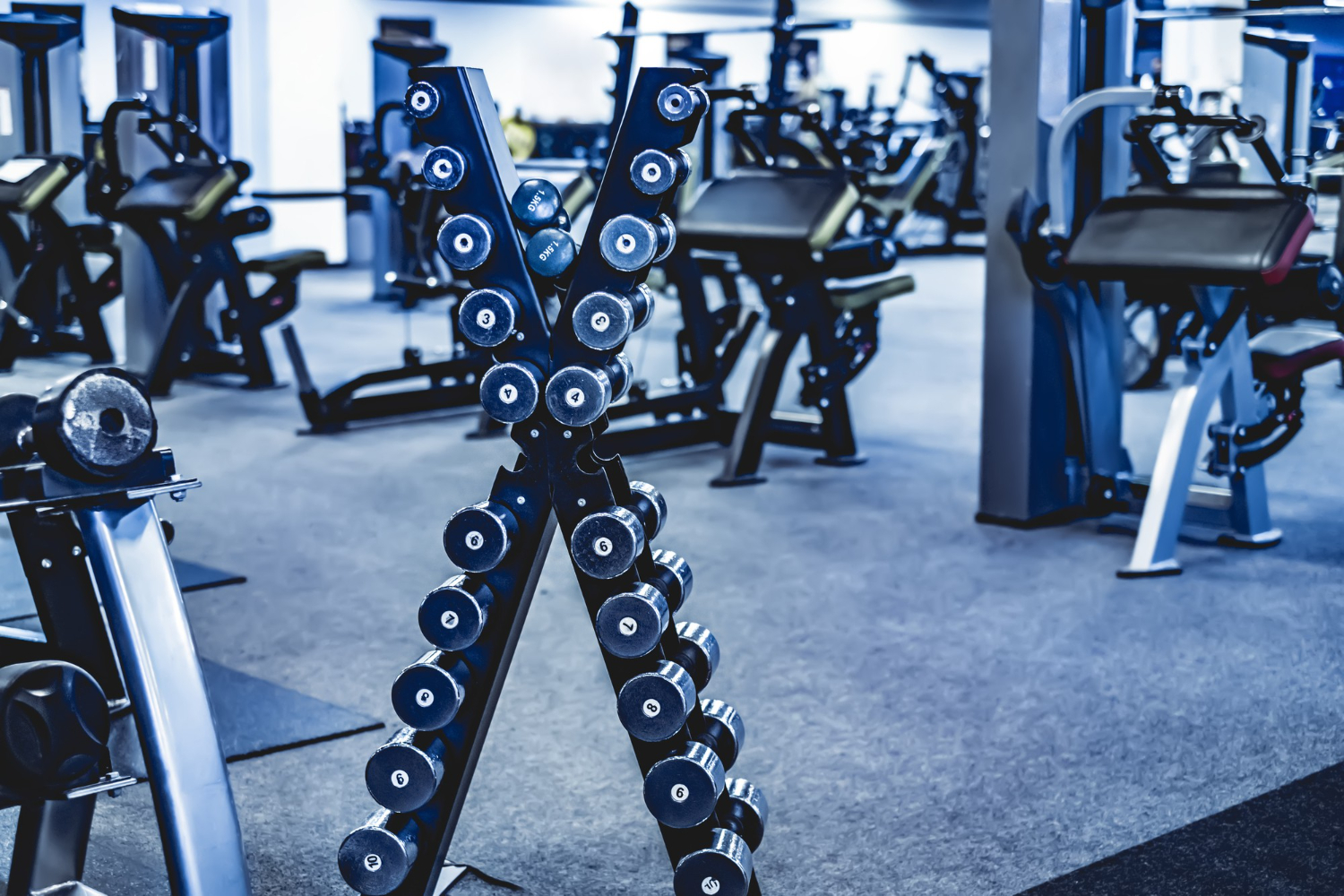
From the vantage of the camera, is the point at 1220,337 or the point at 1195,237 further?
the point at 1220,337

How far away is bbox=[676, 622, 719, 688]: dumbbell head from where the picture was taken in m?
1.81

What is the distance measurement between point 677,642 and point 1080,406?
271cm

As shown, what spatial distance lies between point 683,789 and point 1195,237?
248 centimetres

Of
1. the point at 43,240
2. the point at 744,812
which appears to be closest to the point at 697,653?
the point at 744,812

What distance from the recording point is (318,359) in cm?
758

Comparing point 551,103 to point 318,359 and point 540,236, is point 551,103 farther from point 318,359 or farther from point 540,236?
point 540,236

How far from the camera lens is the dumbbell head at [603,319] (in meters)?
1.69

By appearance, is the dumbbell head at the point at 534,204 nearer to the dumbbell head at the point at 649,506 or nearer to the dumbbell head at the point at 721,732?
the dumbbell head at the point at 649,506

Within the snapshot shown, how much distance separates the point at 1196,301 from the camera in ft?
12.5

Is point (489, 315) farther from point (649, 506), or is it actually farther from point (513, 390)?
point (649, 506)

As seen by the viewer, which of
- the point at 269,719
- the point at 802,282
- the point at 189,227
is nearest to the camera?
the point at 269,719

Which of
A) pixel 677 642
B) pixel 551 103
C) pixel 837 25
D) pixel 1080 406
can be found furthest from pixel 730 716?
pixel 551 103

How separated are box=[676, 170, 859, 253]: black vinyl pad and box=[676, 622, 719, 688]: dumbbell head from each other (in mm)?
2891

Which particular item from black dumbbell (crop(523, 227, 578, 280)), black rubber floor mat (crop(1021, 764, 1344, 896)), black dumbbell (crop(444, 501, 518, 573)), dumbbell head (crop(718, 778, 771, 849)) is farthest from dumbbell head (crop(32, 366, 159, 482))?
black rubber floor mat (crop(1021, 764, 1344, 896))
